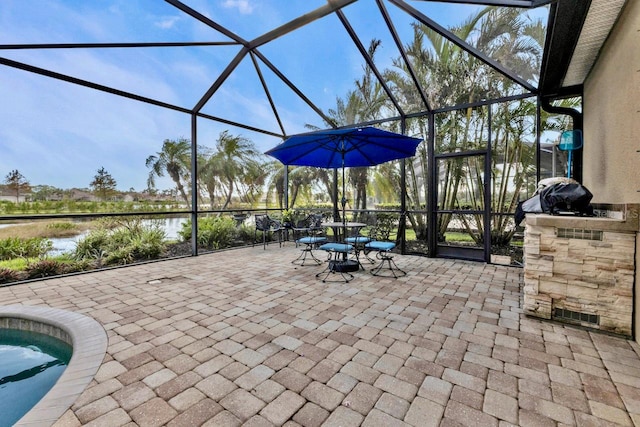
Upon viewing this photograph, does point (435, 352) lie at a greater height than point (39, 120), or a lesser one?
lesser

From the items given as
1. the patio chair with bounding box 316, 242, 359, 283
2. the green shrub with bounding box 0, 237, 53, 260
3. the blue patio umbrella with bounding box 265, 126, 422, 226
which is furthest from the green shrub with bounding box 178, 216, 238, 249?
the patio chair with bounding box 316, 242, 359, 283

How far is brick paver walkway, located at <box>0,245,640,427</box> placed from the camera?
61.7 inches

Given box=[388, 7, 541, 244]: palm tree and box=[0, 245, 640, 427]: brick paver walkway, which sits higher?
box=[388, 7, 541, 244]: palm tree

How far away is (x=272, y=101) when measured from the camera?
6.89 m

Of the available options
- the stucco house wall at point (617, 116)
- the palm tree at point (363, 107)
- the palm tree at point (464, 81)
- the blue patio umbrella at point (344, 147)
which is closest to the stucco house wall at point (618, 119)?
the stucco house wall at point (617, 116)

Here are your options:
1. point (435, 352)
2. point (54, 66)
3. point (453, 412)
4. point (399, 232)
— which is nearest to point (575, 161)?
point (399, 232)

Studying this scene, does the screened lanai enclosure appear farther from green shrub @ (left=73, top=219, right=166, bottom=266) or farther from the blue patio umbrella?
the blue patio umbrella

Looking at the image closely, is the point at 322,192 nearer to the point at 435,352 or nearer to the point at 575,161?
the point at 575,161

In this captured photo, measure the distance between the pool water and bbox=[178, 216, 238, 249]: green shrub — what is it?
14.7 feet

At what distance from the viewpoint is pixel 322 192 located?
29.1ft

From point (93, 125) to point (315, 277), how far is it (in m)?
5.73

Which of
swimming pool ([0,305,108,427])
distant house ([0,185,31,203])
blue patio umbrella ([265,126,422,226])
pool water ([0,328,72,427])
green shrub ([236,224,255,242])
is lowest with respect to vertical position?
pool water ([0,328,72,427])

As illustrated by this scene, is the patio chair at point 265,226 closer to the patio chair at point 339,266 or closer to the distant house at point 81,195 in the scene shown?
the patio chair at point 339,266

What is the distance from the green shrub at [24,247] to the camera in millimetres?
5227
